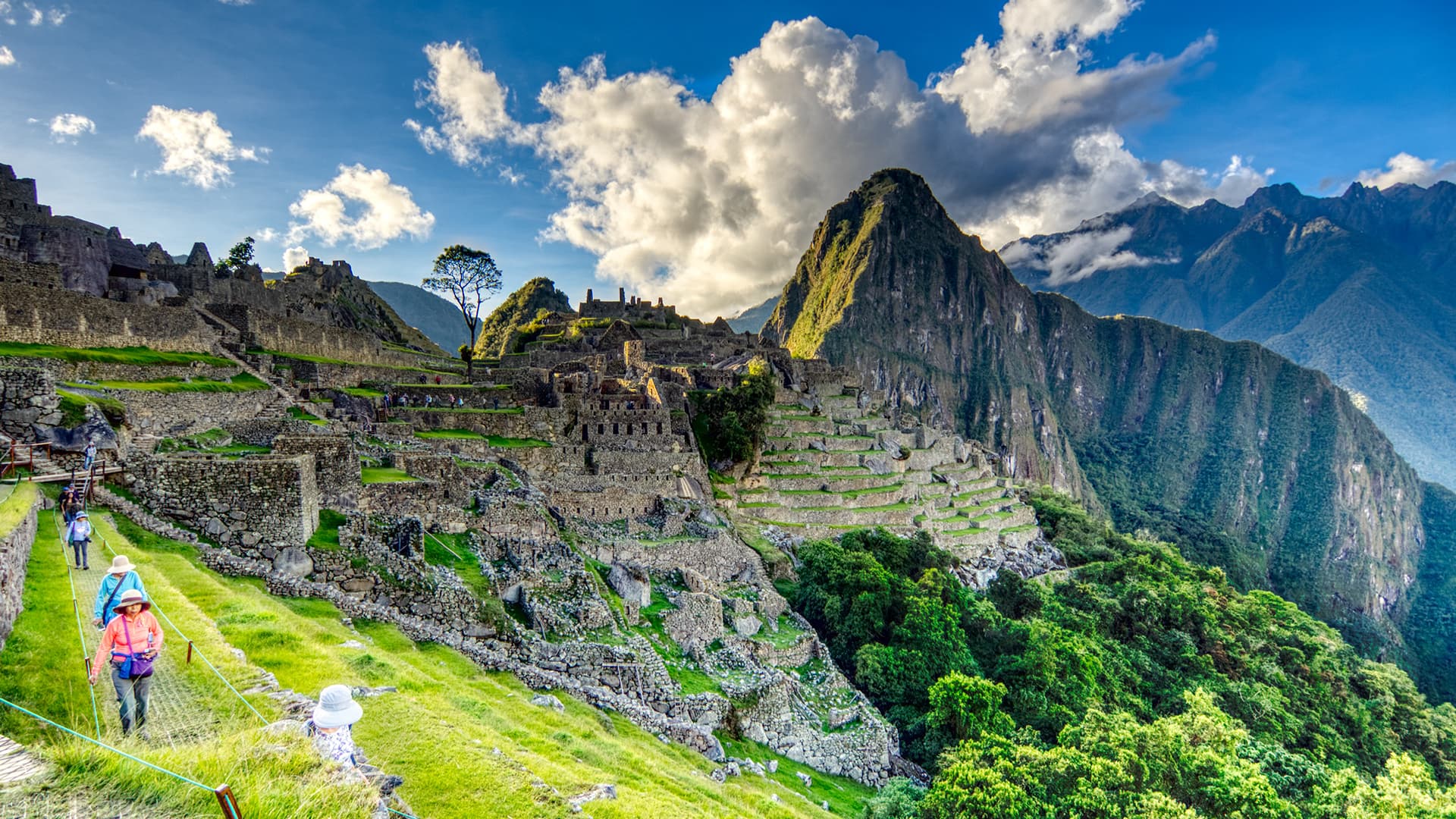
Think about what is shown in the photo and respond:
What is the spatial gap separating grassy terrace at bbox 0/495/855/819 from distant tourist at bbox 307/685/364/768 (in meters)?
0.26

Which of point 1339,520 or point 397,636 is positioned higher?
point 397,636

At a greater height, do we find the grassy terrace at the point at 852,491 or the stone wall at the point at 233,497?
the stone wall at the point at 233,497

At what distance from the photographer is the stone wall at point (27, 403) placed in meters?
12.5

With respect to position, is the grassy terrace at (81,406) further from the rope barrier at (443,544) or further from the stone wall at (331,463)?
the rope barrier at (443,544)

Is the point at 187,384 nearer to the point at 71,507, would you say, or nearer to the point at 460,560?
the point at 71,507

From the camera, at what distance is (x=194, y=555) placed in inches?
444

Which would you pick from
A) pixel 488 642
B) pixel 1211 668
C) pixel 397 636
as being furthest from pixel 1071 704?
pixel 397 636

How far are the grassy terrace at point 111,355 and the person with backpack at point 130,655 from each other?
58.1 feet

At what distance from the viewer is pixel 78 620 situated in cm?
715

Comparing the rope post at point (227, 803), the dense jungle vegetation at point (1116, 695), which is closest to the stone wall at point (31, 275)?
the rope post at point (227, 803)

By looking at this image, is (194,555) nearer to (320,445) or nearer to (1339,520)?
(320,445)

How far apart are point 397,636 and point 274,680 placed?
15.5ft

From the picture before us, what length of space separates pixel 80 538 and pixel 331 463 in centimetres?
665

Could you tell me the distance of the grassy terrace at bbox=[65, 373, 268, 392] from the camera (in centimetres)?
1778
